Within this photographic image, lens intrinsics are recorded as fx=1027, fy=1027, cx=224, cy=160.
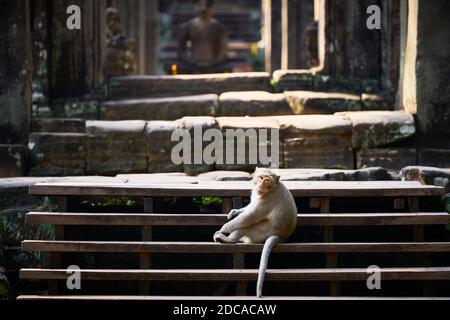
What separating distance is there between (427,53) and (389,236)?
2.28 metres

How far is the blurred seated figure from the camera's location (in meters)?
22.2

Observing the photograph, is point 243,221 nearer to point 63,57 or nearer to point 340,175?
point 340,175

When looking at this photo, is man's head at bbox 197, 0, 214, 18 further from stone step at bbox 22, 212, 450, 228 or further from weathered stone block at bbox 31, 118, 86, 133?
stone step at bbox 22, 212, 450, 228

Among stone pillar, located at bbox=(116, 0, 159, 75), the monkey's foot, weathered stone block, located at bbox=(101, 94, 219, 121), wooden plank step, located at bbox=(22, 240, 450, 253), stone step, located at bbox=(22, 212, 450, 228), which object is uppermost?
stone pillar, located at bbox=(116, 0, 159, 75)

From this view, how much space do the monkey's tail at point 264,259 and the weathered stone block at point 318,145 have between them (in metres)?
2.31

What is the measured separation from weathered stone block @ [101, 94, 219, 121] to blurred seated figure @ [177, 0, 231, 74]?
996cm

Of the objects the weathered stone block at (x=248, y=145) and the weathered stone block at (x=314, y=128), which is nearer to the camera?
the weathered stone block at (x=248, y=145)

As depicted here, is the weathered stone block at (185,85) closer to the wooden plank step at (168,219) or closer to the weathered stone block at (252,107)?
the weathered stone block at (252,107)

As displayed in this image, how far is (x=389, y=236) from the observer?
8.79 m

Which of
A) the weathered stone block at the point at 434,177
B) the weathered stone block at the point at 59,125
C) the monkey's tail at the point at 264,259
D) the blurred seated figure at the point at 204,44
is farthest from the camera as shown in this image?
the blurred seated figure at the point at 204,44

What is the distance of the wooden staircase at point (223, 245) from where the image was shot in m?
7.84

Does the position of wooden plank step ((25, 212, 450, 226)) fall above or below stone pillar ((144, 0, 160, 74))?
below

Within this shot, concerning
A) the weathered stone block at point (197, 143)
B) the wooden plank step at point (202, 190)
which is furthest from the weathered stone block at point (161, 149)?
the wooden plank step at point (202, 190)

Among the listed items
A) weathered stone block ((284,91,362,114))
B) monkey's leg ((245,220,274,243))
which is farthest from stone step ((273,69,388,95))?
monkey's leg ((245,220,274,243))
